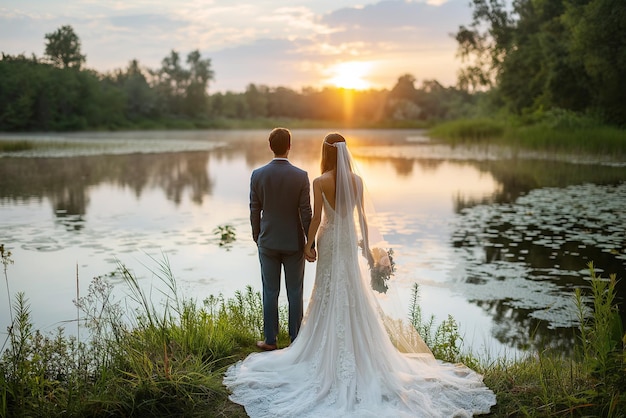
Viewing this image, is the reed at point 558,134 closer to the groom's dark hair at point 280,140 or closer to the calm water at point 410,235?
the calm water at point 410,235

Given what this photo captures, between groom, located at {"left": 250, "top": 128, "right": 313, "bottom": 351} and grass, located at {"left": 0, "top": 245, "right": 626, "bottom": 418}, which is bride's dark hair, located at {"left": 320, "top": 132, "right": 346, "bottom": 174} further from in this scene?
grass, located at {"left": 0, "top": 245, "right": 626, "bottom": 418}

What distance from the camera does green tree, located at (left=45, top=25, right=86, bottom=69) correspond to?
71688 millimetres

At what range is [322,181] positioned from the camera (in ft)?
17.5

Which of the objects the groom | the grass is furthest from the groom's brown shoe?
the grass

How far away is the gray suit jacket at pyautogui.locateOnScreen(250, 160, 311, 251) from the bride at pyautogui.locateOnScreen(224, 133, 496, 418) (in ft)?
0.75

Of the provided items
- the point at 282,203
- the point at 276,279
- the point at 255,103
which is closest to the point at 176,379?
the point at 276,279

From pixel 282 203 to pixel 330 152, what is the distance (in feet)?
2.21

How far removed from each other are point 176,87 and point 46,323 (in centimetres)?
9856

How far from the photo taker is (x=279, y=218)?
568cm

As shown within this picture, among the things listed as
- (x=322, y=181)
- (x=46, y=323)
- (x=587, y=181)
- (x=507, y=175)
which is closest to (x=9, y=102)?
(x=507, y=175)

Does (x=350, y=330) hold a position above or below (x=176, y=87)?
below

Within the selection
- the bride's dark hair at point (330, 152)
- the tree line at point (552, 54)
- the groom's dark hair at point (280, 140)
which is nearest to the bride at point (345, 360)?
the bride's dark hair at point (330, 152)

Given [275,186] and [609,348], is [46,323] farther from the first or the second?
[609,348]

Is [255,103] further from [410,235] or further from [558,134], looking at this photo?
[410,235]
